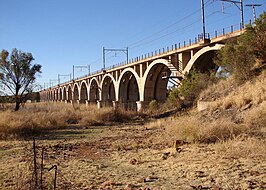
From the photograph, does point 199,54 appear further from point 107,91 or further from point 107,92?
point 107,92

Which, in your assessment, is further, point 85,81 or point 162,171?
point 85,81

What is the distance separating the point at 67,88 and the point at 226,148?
2850 inches

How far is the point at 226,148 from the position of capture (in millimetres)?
6004

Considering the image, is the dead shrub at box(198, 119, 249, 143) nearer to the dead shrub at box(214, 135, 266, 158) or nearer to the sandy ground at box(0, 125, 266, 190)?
the sandy ground at box(0, 125, 266, 190)

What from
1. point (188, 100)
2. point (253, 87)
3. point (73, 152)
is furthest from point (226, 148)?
point (188, 100)

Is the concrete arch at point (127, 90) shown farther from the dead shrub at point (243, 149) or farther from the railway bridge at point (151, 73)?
the dead shrub at point (243, 149)

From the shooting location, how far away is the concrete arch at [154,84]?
31.9m

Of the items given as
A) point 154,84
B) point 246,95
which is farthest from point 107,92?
point 246,95

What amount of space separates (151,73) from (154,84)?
201 cm

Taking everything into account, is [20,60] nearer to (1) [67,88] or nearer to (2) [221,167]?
(2) [221,167]

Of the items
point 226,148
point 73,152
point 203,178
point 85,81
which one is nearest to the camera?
point 203,178

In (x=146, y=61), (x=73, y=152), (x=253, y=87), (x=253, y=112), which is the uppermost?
(x=146, y=61)

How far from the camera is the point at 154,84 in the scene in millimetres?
33594

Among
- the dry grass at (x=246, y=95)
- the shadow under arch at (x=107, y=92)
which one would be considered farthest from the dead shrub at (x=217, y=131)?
the shadow under arch at (x=107, y=92)
